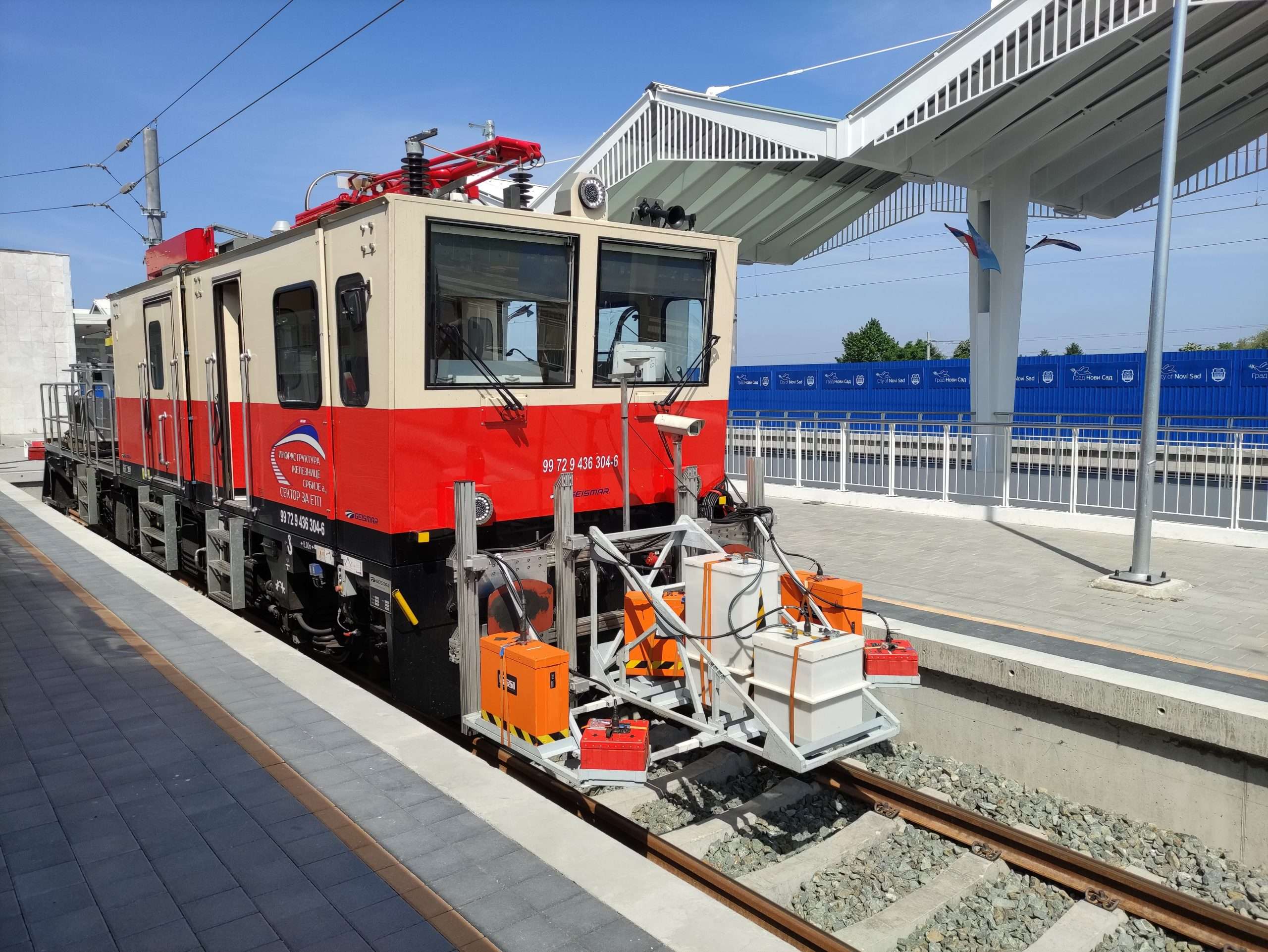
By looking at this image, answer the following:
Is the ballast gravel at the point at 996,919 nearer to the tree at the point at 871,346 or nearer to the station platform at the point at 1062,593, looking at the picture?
the station platform at the point at 1062,593

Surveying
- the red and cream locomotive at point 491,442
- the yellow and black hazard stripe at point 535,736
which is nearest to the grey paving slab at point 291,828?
the yellow and black hazard stripe at point 535,736

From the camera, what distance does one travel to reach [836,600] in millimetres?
5805

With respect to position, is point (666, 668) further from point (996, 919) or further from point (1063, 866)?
point (1063, 866)

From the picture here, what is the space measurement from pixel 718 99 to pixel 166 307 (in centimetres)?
1128

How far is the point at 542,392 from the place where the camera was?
5.89m

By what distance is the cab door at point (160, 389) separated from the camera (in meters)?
8.59

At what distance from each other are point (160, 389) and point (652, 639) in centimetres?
635

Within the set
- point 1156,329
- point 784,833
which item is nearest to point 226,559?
point 784,833

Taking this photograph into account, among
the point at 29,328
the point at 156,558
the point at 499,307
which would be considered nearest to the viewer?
the point at 499,307

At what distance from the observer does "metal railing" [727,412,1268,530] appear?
1073 cm

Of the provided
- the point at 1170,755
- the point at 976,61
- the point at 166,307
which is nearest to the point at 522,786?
the point at 1170,755

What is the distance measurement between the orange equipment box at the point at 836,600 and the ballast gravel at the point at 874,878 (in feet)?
4.06

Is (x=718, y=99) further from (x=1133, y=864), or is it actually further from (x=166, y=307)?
(x=1133, y=864)

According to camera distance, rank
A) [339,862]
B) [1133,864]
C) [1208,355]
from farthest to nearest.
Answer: [1208,355], [1133,864], [339,862]
